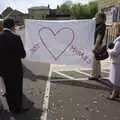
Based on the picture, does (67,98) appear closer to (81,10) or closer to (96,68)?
(96,68)

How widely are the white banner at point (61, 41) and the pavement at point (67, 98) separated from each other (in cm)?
53

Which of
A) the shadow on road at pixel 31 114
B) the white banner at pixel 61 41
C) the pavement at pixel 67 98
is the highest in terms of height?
the white banner at pixel 61 41

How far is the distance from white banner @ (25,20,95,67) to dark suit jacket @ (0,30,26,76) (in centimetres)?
457

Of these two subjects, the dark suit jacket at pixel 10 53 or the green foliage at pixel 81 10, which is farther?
the green foliage at pixel 81 10

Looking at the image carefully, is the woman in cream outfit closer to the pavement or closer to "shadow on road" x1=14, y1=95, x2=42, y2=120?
the pavement

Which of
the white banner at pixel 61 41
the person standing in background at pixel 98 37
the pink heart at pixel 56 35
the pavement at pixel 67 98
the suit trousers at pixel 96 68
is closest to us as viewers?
the pavement at pixel 67 98

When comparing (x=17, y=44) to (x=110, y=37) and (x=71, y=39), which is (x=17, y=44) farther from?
(x=110, y=37)

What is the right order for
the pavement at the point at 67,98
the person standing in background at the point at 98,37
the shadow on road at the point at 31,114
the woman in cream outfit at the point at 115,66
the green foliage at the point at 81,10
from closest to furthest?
1. the shadow on road at the point at 31,114
2. the pavement at the point at 67,98
3. the woman in cream outfit at the point at 115,66
4. the person standing in background at the point at 98,37
5. the green foliage at the point at 81,10

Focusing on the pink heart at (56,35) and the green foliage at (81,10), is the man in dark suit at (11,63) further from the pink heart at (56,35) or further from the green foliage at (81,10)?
the green foliage at (81,10)

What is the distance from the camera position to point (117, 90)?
10711 millimetres

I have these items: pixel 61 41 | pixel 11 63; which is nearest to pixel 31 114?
pixel 11 63

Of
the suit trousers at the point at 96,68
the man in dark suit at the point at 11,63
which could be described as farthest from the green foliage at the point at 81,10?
the man in dark suit at the point at 11,63

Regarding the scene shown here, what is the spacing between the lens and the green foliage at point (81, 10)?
73.2 meters

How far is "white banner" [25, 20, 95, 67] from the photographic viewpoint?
13.7 m
